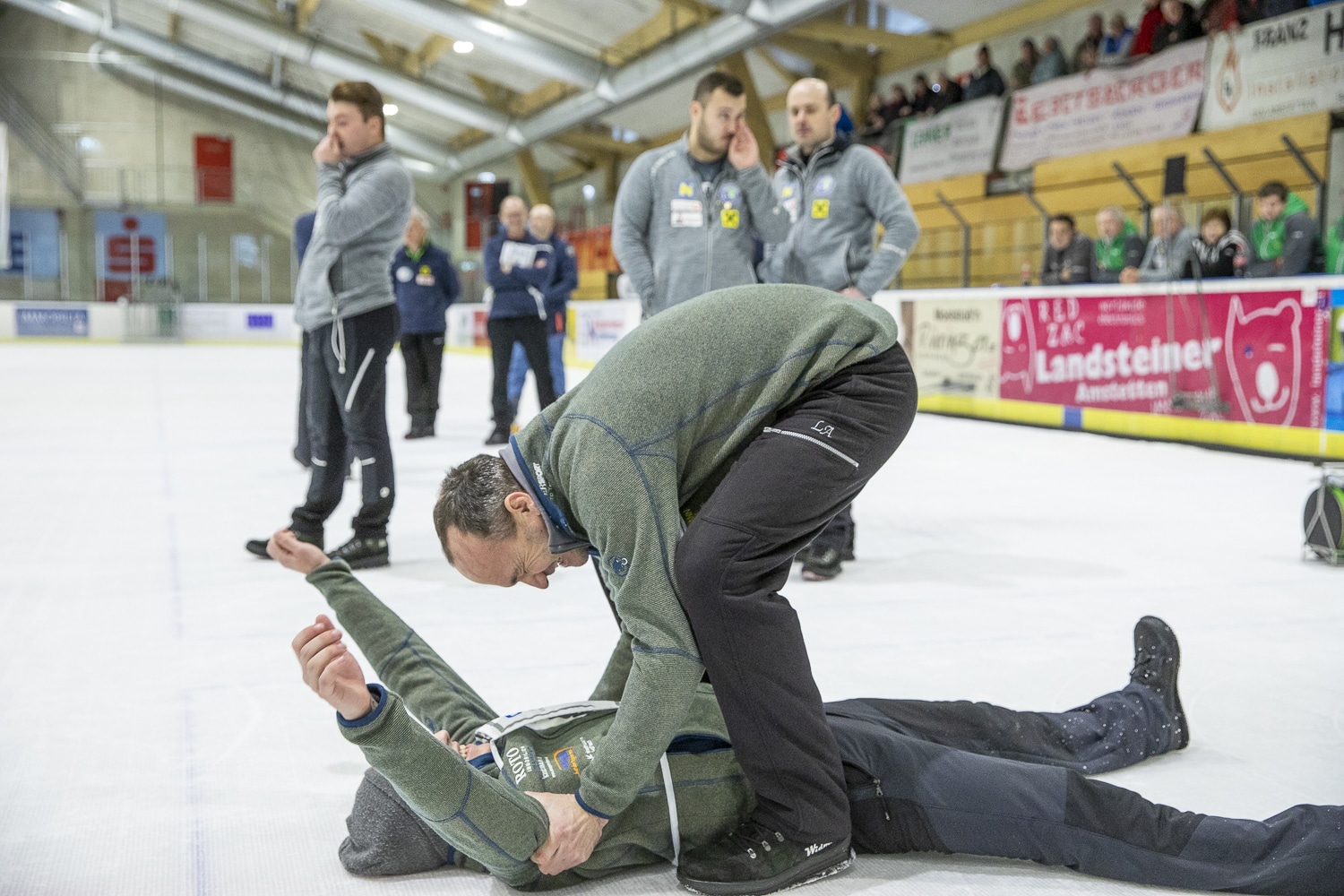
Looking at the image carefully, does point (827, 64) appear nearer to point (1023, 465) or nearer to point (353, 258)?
point (1023, 465)

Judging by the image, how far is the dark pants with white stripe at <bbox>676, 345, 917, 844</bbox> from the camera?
1525 millimetres

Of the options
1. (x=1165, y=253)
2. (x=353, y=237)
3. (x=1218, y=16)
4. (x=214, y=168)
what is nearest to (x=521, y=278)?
(x=353, y=237)

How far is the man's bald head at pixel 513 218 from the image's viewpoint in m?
7.66

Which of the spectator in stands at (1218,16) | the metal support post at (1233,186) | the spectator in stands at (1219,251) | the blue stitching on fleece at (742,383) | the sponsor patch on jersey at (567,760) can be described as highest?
the spectator in stands at (1218,16)

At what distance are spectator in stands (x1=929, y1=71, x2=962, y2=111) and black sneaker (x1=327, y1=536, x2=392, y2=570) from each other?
11809 mm

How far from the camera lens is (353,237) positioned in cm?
364

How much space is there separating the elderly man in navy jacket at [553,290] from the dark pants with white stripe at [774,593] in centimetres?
568

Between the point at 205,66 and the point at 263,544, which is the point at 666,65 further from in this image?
the point at 263,544

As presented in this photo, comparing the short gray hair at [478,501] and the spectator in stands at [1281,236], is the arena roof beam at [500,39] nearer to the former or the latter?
the spectator in stands at [1281,236]

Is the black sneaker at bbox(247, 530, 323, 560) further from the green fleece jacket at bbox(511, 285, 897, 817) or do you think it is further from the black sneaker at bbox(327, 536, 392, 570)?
the green fleece jacket at bbox(511, 285, 897, 817)

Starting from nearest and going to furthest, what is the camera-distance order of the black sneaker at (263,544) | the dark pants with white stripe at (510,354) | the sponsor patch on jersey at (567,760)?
the sponsor patch on jersey at (567,760)
the black sneaker at (263,544)
the dark pants with white stripe at (510,354)

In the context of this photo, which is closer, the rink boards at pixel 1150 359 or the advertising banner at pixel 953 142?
the rink boards at pixel 1150 359

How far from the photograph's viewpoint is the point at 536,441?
1.58 meters

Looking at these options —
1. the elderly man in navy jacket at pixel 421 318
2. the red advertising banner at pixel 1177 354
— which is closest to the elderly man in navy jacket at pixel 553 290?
the elderly man in navy jacket at pixel 421 318
